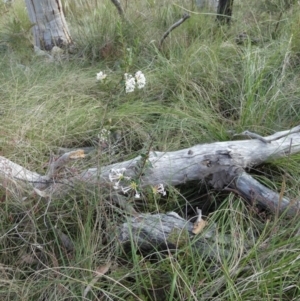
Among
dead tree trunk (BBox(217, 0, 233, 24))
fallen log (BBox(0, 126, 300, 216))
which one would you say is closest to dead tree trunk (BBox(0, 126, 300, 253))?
fallen log (BBox(0, 126, 300, 216))

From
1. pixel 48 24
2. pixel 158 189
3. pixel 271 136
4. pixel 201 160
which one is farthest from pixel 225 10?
pixel 158 189

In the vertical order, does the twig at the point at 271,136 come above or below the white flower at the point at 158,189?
below

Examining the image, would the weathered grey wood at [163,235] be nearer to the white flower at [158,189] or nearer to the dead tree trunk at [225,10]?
the white flower at [158,189]

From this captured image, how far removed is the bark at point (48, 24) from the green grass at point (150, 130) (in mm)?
163

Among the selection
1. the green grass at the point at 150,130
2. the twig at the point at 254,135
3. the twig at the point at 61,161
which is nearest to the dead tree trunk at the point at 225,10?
the green grass at the point at 150,130

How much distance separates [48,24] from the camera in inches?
179

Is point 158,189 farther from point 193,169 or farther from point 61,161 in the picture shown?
point 61,161

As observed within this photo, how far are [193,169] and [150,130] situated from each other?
2.03 feet

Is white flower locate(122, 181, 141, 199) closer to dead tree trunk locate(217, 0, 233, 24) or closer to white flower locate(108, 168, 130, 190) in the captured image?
white flower locate(108, 168, 130, 190)

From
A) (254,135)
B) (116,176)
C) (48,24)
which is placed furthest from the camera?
(48,24)

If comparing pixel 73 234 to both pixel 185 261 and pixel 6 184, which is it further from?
pixel 185 261

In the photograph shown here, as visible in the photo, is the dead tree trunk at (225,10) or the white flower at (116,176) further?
the dead tree trunk at (225,10)

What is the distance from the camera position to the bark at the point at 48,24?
446 centimetres

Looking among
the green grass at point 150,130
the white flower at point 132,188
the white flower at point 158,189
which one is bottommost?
the green grass at point 150,130
